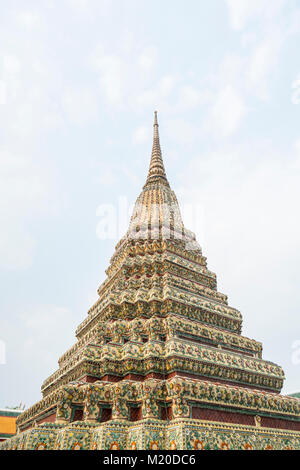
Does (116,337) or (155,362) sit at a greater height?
(116,337)

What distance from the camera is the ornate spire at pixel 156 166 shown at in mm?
23703

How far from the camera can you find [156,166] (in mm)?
24406

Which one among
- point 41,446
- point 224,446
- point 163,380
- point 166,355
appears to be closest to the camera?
point 41,446

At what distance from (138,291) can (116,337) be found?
2.34 meters

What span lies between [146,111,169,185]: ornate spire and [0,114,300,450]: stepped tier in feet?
25.8

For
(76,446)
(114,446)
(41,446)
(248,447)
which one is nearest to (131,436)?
(114,446)

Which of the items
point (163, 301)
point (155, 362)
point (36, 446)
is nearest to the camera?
point (36, 446)

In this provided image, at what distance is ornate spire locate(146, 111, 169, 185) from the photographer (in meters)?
23.7

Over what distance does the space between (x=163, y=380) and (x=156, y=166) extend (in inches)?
672

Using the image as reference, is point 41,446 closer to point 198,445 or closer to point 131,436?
point 131,436

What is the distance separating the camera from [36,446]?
845cm

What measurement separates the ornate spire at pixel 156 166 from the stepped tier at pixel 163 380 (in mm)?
7851

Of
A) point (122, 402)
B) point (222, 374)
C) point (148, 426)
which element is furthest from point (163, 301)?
point (148, 426)
